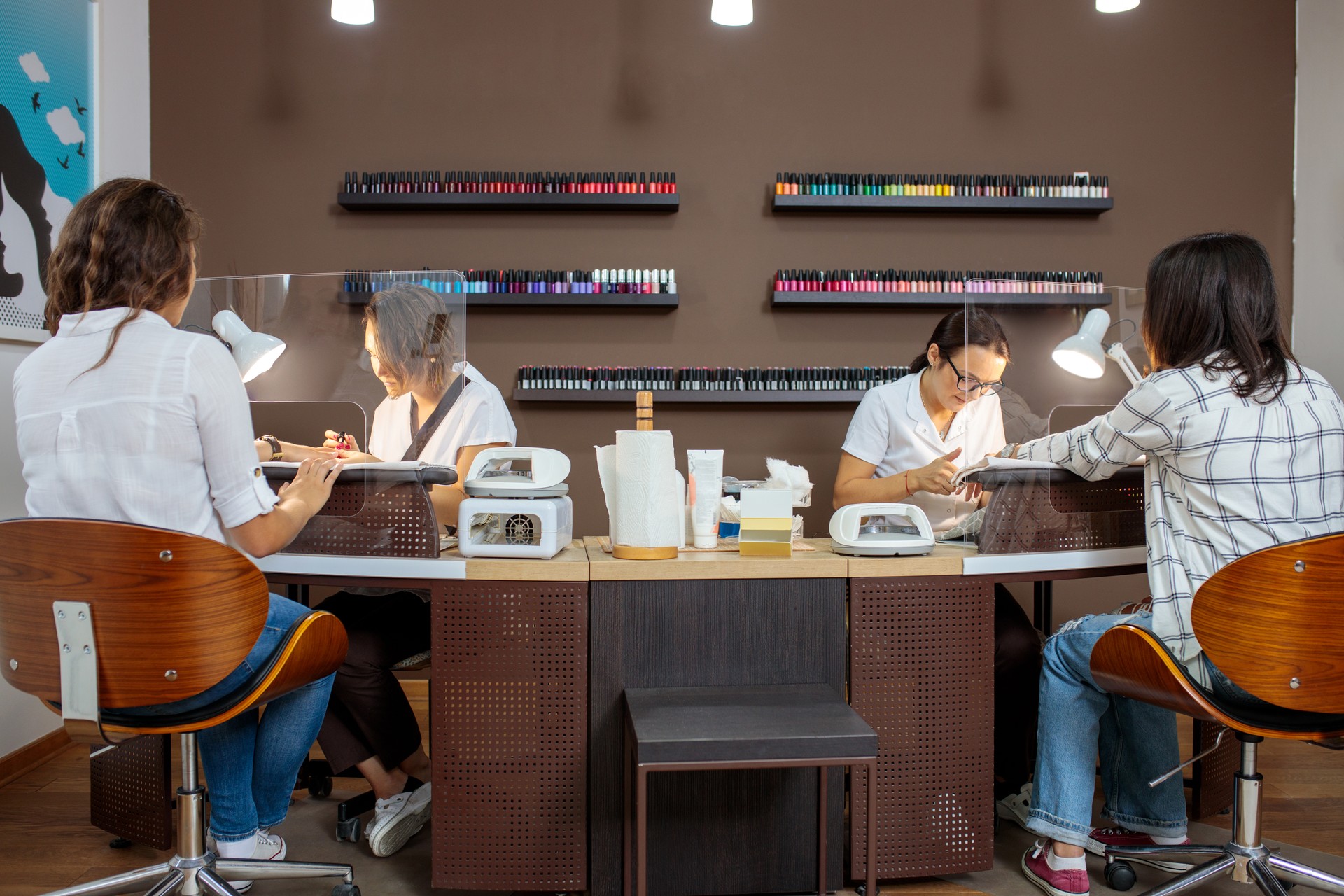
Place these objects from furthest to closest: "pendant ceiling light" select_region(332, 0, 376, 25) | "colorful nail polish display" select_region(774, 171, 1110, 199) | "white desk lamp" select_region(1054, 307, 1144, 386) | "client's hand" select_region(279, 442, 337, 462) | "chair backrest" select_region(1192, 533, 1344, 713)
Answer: "colorful nail polish display" select_region(774, 171, 1110, 199) < "pendant ceiling light" select_region(332, 0, 376, 25) < "white desk lamp" select_region(1054, 307, 1144, 386) < "client's hand" select_region(279, 442, 337, 462) < "chair backrest" select_region(1192, 533, 1344, 713)

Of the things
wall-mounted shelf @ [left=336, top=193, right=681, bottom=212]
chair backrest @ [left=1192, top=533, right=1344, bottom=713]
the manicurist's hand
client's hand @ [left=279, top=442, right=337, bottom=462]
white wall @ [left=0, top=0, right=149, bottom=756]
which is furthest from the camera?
wall-mounted shelf @ [left=336, top=193, right=681, bottom=212]

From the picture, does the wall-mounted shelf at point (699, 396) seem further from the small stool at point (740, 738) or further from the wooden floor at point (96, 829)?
the small stool at point (740, 738)

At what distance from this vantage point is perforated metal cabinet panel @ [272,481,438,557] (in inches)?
77.1

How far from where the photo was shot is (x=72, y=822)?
2.38 meters

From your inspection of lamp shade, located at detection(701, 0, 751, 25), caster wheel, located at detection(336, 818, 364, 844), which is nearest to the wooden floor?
caster wheel, located at detection(336, 818, 364, 844)

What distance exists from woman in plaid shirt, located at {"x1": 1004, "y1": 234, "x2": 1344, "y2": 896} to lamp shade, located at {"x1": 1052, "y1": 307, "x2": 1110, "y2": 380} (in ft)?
0.98

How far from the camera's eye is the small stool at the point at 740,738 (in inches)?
59.5

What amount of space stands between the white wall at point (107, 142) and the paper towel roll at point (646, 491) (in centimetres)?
190

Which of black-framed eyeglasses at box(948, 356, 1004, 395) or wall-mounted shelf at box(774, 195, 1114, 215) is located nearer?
black-framed eyeglasses at box(948, 356, 1004, 395)

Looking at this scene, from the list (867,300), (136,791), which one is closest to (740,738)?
(136,791)

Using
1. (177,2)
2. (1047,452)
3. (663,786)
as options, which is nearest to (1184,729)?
(1047,452)

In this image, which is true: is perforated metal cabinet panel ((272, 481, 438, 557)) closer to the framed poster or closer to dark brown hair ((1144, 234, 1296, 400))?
the framed poster

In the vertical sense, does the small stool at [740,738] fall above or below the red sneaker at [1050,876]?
above

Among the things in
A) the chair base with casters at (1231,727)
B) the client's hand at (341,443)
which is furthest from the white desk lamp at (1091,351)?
the client's hand at (341,443)
